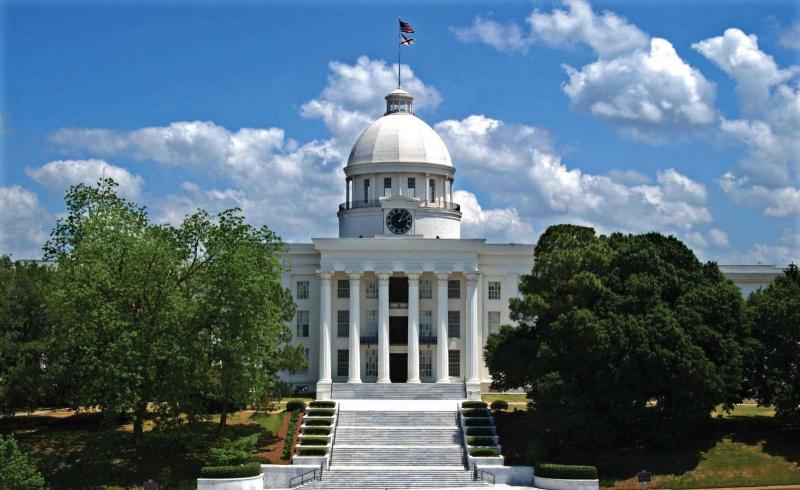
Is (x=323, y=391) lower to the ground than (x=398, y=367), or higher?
lower

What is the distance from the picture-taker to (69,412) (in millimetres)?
70312

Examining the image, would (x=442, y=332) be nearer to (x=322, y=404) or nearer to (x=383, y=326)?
(x=383, y=326)

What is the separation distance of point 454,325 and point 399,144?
14.7 m

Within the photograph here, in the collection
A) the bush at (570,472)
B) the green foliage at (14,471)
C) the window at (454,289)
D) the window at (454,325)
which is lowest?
the bush at (570,472)

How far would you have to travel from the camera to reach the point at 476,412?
6931 cm

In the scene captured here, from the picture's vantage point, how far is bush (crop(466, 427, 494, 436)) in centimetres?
6575

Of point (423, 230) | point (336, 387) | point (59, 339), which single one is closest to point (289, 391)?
point (336, 387)

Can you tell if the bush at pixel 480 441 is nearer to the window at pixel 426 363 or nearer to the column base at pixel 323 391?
the column base at pixel 323 391

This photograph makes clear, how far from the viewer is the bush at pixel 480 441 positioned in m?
64.0

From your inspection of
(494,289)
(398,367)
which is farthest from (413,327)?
(494,289)

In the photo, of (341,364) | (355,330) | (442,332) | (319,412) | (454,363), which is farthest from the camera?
(341,364)

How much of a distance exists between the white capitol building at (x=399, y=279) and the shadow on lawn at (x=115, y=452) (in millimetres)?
15068

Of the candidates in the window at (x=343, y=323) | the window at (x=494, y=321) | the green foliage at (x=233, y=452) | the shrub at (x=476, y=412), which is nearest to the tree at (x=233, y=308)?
the green foliage at (x=233, y=452)

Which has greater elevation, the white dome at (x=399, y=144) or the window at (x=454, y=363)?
the white dome at (x=399, y=144)
